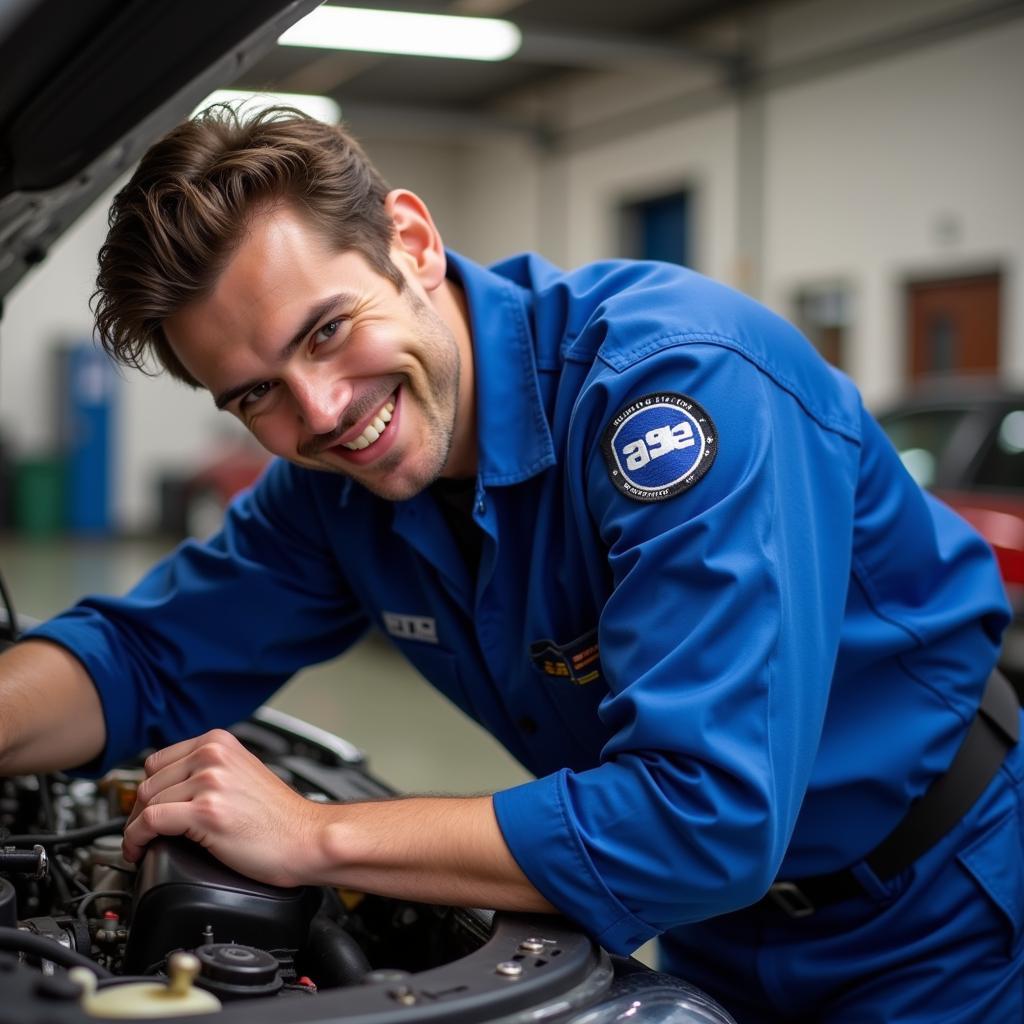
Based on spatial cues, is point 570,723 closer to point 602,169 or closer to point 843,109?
point 843,109

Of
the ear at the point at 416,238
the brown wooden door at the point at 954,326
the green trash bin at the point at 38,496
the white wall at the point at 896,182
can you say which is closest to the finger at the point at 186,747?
the ear at the point at 416,238

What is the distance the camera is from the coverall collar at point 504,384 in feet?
4.21

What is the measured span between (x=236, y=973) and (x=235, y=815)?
0.49 feet

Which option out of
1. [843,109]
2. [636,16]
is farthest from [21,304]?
[843,109]

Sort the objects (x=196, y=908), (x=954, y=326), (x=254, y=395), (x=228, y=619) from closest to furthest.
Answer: (x=196, y=908), (x=254, y=395), (x=228, y=619), (x=954, y=326)

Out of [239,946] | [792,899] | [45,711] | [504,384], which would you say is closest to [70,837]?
[45,711]

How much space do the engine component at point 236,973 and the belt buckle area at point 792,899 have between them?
1.94 ft

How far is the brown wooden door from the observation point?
8.12 m

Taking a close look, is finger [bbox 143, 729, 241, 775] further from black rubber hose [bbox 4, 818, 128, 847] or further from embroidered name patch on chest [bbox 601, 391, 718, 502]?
embroidered name patch on chest [bbox 601, 391, 718, 502]

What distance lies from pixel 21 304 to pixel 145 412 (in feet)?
5.15

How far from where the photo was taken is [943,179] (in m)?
8.14

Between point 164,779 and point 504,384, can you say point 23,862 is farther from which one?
point 504,384

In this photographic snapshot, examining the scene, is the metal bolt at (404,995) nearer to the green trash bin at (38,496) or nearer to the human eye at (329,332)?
the human eye at (329,332)

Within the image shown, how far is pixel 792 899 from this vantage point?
132cm
